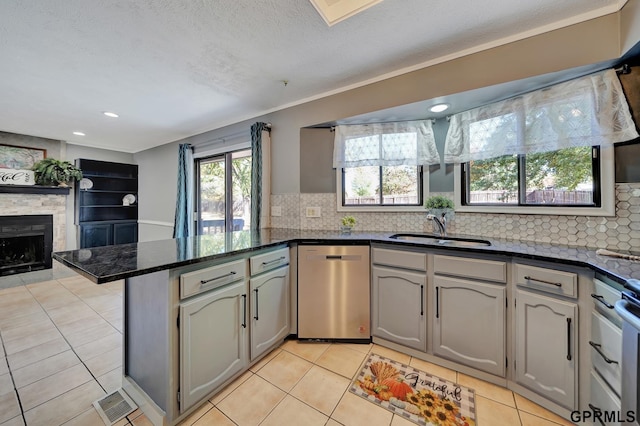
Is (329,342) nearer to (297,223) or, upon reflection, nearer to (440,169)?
(297,223)

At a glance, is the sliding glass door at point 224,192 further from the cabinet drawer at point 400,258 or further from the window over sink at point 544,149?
the window over sink at point 544,149

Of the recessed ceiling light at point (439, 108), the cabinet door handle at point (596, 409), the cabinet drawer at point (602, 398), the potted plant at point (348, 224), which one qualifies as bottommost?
the cabinet door handle at point (596, 409)

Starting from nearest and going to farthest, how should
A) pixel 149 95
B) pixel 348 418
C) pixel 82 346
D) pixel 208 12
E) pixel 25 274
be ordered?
pixel 348 418 < pixel 208 12 < pixel 82 346 < pixel 149 95 < pixel 25 274

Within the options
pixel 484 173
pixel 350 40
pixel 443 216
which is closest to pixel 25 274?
pixel 350 40

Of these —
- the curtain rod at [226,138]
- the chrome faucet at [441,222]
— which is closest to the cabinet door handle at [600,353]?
the chrome faucet at [441,222]

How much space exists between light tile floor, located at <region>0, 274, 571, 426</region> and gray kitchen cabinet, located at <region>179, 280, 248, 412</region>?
0.16 meters

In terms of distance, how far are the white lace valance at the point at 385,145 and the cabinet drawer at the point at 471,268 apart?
42.6 inches

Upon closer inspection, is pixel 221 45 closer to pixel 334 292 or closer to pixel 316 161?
pixel 316 161

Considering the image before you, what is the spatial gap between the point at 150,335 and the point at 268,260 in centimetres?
84

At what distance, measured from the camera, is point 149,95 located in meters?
2.69

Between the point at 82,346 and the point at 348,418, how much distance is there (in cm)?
239

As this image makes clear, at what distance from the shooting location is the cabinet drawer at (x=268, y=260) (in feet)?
5.83

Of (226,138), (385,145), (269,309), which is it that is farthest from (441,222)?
(226,138)

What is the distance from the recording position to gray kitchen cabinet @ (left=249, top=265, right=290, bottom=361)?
70.8 inches
